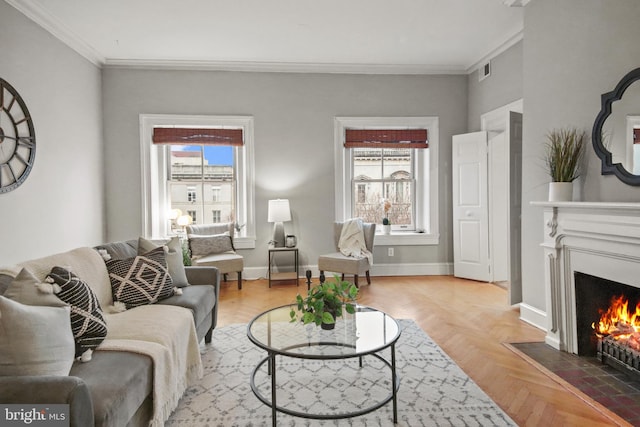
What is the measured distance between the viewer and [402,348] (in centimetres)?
298

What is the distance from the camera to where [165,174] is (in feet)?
17.9

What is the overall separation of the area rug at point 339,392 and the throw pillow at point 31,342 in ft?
2.63

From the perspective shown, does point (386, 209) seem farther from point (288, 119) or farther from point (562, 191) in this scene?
point (562, 191)

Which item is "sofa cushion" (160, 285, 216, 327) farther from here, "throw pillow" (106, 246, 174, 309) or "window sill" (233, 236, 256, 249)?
"window sill" (233, 236, 256, 249)

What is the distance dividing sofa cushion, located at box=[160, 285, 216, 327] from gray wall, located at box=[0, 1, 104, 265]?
188cm

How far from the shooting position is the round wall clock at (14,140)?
10.9 feet

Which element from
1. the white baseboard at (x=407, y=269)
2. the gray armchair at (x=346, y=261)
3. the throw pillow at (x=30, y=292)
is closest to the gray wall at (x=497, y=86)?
the white baseboard at (x=407, y=269)

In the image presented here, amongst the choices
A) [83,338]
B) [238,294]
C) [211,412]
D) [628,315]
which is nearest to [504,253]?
[628,315]

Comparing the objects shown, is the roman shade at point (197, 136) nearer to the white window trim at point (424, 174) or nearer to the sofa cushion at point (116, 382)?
the white window trim at point (424, 174)

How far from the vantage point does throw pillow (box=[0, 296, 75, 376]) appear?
1376mm

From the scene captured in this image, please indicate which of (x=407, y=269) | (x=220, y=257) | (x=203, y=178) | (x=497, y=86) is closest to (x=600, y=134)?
(x=497, y=86)

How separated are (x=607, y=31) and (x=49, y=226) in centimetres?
516

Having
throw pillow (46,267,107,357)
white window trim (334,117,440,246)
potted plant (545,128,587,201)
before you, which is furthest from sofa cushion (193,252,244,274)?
potted plant (545,128,587,201)

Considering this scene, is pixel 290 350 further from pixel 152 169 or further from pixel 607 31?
pixel 152 169
